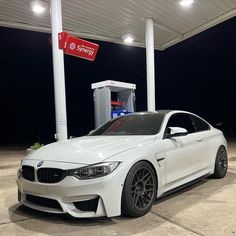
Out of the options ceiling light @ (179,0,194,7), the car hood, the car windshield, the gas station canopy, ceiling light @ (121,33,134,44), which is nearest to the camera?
the car hood

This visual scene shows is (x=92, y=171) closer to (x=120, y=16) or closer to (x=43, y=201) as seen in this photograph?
(x=43, y=201)

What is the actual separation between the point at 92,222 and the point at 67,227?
0.32 metres

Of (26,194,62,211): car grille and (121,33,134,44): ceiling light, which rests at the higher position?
(121,33,134,44): ceiling light

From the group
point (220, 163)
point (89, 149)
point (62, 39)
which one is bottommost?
point (220, 163)

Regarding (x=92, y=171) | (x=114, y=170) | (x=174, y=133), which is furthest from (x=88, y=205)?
(x=174, y=133)

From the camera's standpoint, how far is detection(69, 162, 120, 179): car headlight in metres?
3.75

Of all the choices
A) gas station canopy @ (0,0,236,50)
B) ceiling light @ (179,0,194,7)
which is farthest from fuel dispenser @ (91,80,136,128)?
ceiling light @ (179,0,194,7)

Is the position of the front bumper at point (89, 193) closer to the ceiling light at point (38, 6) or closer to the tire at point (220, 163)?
the tire at point (220, 163)

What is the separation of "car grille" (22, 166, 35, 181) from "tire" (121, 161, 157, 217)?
48.3 inches

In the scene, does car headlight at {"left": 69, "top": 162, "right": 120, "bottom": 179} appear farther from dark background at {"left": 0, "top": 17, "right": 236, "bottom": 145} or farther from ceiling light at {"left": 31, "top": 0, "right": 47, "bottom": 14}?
dark background at {"left": 0, "top": 17, "right": 236, "bottom": 145}

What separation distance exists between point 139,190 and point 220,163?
2.88 metres

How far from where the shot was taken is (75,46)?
9117 mm

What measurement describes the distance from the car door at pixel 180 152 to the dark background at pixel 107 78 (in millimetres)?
22611

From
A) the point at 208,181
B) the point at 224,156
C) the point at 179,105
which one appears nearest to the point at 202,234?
the point at 208,181
